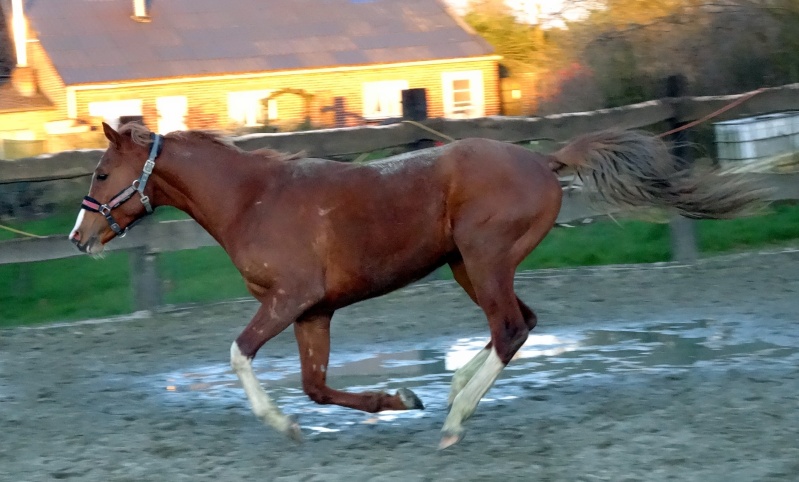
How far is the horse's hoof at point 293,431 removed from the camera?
4520 mm

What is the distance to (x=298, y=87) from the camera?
26.5 metres

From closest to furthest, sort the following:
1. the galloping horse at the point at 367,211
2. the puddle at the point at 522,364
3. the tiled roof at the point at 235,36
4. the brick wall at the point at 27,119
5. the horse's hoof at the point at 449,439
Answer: the horse's hoof at the point at 449,439, the galloping horse at the point at 367,211, the puddle at the point at 522,364, the brick wall at the point at 27,119, the tiled roof at the point at 235,36

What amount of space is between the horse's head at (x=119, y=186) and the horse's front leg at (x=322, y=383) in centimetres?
98

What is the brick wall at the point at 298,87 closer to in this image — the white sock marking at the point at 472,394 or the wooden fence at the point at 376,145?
the wooden fence at the point at 376,145

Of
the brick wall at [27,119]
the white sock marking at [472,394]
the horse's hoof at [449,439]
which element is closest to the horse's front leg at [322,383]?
the white sock marking at [472,394]

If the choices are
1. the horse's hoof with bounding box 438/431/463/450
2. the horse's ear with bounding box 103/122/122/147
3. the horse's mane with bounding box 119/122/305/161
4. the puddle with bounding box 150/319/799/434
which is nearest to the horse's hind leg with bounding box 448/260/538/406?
the puddle with bounding box 150/319/799/434

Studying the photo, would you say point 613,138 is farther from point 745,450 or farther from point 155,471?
point 155,471

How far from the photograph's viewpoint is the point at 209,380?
19.7 feet

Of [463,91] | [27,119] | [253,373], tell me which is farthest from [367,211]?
[27,119]

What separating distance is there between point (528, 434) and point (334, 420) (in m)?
1.06

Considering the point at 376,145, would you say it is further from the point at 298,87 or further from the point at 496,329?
the point at 298,87

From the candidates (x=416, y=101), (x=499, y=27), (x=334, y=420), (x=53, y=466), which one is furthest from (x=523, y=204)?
(x=499, y=27)

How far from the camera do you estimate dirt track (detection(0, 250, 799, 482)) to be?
405 cm

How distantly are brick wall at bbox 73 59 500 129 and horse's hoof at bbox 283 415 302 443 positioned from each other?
19.8 metres
